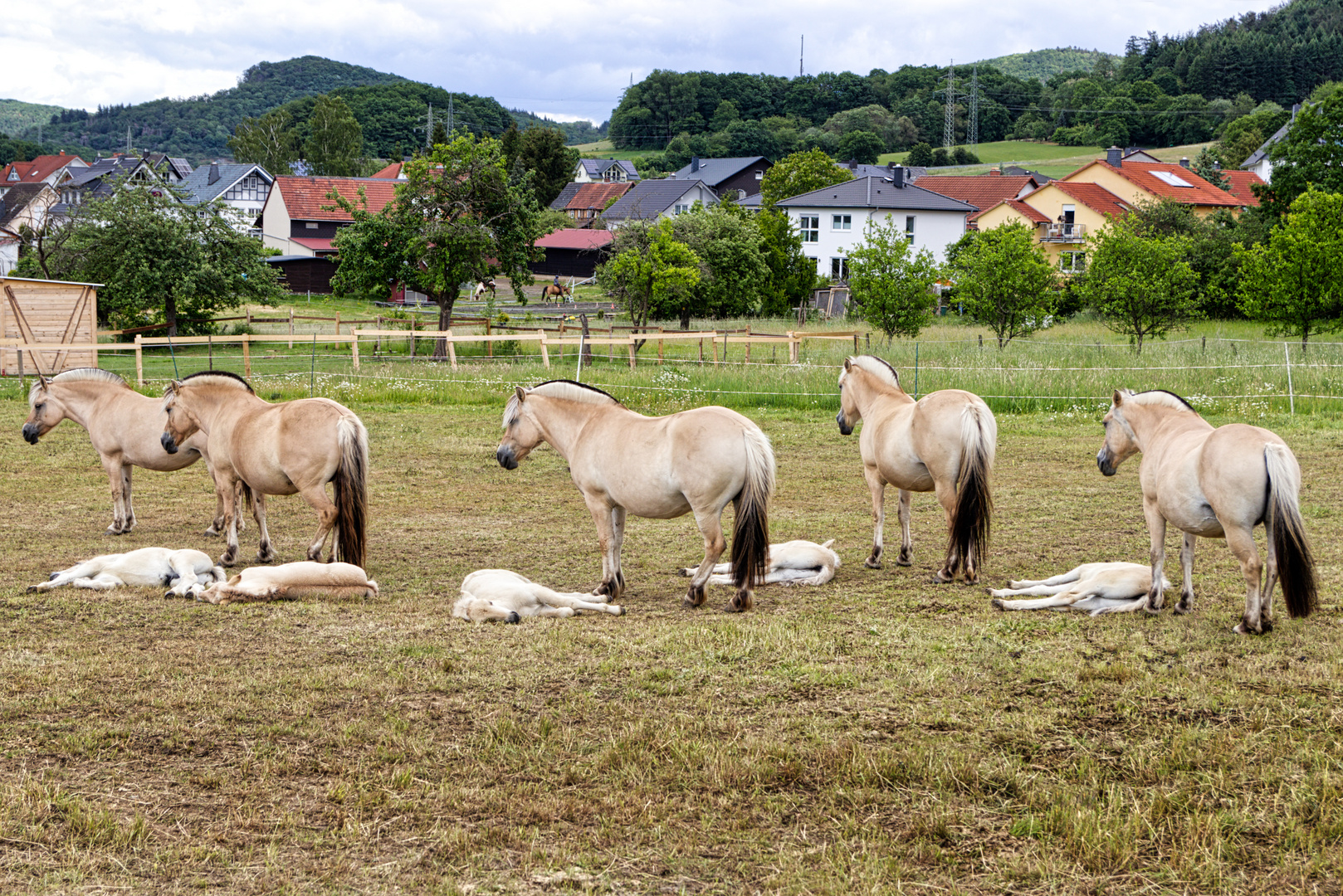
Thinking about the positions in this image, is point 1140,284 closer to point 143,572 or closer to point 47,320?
point 143,572

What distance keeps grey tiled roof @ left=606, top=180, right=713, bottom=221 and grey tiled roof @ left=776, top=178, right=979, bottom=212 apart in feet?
52.2

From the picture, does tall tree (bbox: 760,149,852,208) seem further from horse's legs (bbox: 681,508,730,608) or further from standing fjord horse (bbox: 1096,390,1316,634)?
standing fjord horse (bbox: 1096,390,1316,634)

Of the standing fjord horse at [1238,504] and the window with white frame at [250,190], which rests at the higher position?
the window with white frame at [250,190]

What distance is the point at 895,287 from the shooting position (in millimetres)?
28672

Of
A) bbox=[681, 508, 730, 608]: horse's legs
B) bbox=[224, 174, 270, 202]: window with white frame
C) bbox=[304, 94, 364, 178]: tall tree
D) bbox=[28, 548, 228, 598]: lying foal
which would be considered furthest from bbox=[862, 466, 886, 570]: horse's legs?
bbox=[304, 94, 364, 178]: tall tree

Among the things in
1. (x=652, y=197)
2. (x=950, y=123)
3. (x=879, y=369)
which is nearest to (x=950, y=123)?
(x=950, y=123)

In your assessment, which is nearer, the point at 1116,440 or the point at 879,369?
the point at 1116,440

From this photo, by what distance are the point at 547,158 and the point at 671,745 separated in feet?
278

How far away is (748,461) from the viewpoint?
22.2ft

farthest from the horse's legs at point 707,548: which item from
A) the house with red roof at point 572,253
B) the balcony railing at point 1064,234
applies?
the house with red roof at point 572,253

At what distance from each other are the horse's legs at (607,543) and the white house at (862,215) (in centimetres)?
4965

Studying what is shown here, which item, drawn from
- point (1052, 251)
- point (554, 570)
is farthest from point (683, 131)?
point (554, 570)

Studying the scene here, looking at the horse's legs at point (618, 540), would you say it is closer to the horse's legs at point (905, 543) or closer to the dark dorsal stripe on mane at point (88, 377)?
the horse's legs at point (905, 543)

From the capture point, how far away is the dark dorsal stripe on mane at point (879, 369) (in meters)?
9.07
